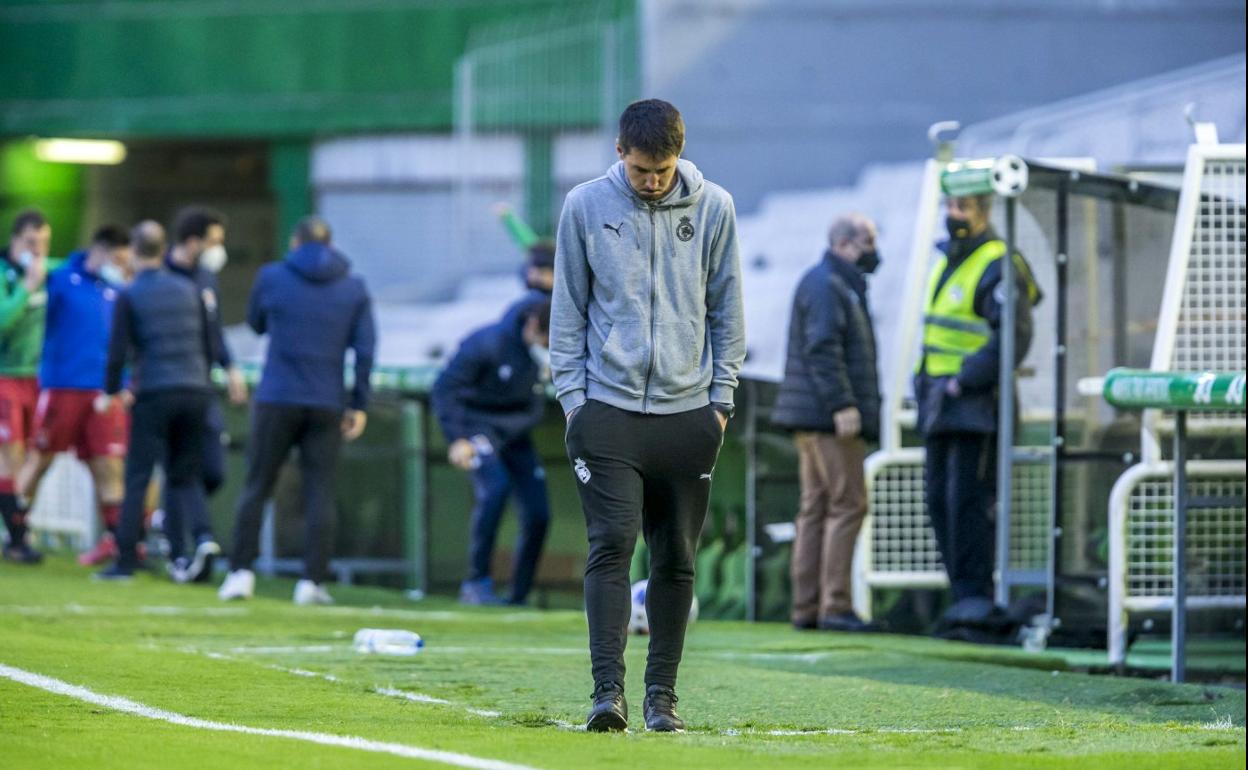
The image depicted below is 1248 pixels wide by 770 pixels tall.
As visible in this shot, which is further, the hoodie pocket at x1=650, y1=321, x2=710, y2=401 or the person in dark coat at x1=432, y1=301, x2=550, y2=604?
the person in dark coat at x1=432, y1=301, x2=550, y2=604

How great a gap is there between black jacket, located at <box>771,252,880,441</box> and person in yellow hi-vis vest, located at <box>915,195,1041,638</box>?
0.29 m

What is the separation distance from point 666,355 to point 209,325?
24.5ft

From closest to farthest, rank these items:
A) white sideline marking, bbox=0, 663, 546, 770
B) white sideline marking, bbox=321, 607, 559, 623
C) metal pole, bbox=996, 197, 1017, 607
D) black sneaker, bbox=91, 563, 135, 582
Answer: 1. white sideline marking, bbox=0, 663, 546, 770
2. metal pole, bbox=996, 197, 1017, 607
3. white sideline marking, bbox=321, 607, 559, 623
4. black sneaker, bbox=91, 563, 135, 582

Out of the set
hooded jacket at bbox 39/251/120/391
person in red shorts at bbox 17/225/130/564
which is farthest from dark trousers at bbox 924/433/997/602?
hooded jacket at bbox 39/251/120/391

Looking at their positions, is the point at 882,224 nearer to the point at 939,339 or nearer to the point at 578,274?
the point at 939,339

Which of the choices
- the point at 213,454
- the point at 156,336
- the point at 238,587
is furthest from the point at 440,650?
the point at 213,454

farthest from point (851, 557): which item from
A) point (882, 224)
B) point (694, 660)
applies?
point (882, 224)

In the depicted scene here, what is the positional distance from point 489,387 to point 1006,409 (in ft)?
11.7

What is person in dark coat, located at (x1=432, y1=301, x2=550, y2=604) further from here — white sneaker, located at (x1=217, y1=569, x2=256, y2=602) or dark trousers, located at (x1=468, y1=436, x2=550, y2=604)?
white sneaker, located at (x1=217, y1=569, x2=256, y2=602)

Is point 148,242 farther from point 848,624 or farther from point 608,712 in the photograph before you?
point 608,712

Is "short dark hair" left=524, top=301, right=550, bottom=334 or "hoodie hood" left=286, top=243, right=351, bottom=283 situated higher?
"hoodie hood" left=286, top=243, right=351, bottom=283

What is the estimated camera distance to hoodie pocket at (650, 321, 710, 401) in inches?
279

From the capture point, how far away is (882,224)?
17594mm

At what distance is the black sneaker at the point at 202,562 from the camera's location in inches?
554
